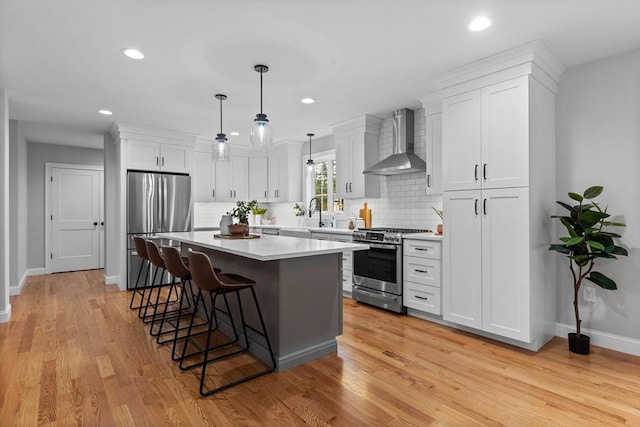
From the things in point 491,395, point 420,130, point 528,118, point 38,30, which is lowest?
point 491,395

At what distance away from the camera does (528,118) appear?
2904 millimetres

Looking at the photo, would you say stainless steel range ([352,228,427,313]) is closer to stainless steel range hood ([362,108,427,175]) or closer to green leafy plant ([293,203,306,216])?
stainless steel range hood ([362,108,427,175])

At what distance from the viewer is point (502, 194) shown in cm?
306

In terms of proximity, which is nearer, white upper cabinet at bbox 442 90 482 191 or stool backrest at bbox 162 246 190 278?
stool backrest at bbox 162 246 190 278

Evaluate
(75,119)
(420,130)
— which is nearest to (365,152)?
(420,130)

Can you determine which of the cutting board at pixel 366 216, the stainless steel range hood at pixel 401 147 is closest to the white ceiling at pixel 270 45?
the stainless steel range hood at pixel 401 147

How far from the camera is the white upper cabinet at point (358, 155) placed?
195 inches

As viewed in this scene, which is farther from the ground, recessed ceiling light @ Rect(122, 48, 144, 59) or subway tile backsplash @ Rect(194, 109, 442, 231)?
recessed ceiling light @ Rect(122, 48, 144, 59)

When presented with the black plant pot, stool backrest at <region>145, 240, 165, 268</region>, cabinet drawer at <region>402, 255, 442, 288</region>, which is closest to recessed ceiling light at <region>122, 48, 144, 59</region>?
stool backrest at <region>145, 240, 165, 268</region>

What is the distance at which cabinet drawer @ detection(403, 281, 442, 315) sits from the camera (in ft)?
12.0

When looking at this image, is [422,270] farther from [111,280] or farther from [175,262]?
[111,280]

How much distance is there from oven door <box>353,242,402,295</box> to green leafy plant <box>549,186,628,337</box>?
152cm

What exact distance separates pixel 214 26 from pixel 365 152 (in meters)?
2.82

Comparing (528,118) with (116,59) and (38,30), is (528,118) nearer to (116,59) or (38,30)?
(116,59)
